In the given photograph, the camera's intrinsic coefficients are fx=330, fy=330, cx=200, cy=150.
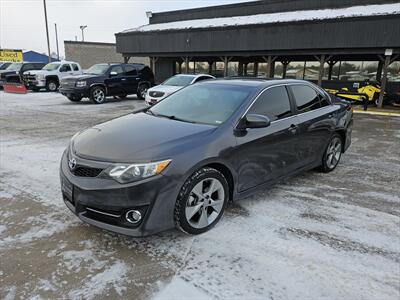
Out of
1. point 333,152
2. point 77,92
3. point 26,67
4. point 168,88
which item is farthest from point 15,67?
point 333,152

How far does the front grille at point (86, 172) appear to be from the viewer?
3.05 metres

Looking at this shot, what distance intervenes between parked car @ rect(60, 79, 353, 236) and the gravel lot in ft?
0.93

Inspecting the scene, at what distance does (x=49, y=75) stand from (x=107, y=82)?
6.98 metres

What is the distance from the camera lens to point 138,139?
331 cm

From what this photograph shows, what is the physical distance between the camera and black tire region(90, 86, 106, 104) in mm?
15003

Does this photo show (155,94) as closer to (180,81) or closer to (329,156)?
(180,81)

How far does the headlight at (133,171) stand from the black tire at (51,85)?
19.9 metres

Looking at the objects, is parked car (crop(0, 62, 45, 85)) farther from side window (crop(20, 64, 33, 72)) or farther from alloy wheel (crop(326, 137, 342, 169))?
alloy wheel (crop(326, 137, 342, 169))

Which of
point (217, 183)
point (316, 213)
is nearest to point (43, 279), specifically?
point (217, 183)

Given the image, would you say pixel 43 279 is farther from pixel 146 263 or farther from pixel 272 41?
pixel 272 41

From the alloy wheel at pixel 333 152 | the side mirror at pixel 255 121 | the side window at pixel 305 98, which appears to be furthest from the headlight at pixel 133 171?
the alloy wheel at pixel 333 152

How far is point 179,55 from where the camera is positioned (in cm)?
2162

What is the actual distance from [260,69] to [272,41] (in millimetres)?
9632

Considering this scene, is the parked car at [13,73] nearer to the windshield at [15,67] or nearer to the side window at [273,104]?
the windshield at [15,67]
